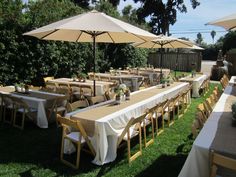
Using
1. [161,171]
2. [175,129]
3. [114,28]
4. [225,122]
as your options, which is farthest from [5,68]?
[225,122]

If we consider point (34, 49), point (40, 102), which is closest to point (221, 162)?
point (40, 102)

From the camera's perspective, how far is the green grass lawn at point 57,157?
16.4ft

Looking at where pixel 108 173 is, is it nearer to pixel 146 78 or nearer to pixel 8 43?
pixel 8 43

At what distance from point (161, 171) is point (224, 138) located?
162 centimetres

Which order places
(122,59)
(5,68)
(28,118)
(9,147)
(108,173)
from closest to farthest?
(108,173)
(9,147)
(28,118)
(5,68)
(122,59)

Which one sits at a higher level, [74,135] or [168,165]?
[74,135]

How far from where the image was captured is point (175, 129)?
7.64 metres

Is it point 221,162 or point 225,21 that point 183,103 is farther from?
point 221,162

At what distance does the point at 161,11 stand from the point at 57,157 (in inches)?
1303

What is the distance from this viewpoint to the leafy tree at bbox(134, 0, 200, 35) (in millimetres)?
35906

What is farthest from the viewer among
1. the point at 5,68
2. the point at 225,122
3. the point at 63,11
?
the point at 63,11

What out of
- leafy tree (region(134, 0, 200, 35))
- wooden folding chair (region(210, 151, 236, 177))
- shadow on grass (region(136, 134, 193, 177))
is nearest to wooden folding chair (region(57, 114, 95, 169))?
shadow on grass (region(136, 134, 193, 177))

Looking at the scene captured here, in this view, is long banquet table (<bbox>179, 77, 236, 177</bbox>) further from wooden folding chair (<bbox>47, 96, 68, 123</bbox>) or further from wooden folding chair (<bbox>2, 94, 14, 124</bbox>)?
wooden folding chair (<bbox>2, 94, 14, 124</bbox>)

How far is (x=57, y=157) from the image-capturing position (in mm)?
5570
